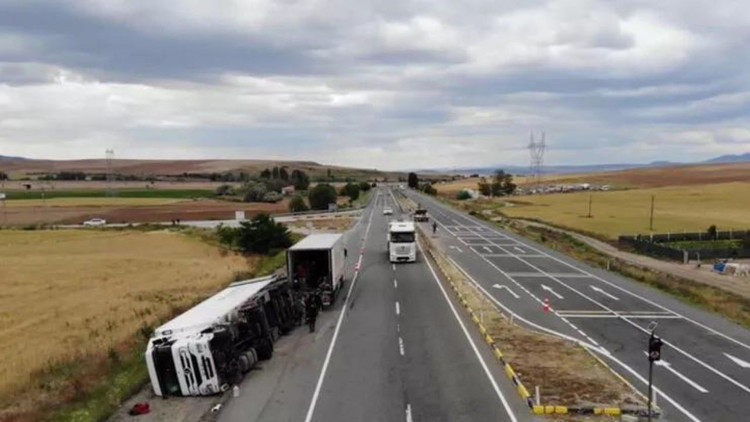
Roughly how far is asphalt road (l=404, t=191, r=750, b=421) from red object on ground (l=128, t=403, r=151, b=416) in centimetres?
1339

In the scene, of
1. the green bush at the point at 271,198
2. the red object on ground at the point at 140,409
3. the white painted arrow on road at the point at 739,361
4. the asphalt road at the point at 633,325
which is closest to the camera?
the red object on ground at the point at 140,409

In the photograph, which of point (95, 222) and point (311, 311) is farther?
point (95, 222)

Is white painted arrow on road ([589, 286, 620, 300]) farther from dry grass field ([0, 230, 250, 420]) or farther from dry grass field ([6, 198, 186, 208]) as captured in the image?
dry grass field ([6, 198, 186, 208])

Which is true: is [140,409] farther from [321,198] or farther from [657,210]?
[657,210]

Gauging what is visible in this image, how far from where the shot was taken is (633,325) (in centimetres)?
2880

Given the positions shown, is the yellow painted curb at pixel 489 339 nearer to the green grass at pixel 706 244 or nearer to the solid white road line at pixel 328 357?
the solid white road line at pixel 328 357

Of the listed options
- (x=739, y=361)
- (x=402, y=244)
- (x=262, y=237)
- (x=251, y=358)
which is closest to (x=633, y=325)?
(x=739, y=361)

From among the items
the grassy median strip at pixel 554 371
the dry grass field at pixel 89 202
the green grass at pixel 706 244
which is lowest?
the dry grass field at pixel 89 202

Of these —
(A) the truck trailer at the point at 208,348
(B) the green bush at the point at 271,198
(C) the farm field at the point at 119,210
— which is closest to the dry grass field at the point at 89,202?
(C) the farm field at the point at 119,210

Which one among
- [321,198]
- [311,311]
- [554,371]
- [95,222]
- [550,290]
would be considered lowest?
[95,222]

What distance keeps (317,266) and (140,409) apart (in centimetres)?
1683

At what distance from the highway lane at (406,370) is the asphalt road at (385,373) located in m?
0.03

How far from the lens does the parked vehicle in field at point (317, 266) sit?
32.1 m

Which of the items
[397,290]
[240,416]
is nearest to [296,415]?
[240,416]
